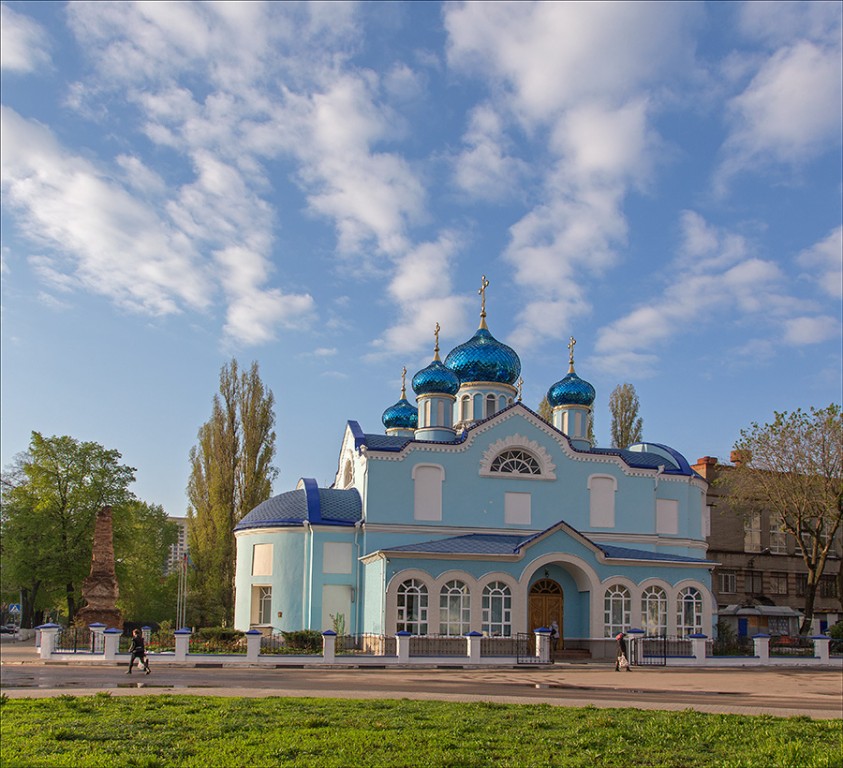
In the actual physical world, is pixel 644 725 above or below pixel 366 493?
below

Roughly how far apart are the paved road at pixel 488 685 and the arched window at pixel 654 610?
20.4ft

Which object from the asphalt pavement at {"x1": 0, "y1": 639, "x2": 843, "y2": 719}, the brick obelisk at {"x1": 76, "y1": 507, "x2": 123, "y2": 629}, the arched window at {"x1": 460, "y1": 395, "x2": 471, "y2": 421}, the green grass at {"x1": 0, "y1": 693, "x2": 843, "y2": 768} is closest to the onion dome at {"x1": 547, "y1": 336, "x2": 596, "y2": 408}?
the arched window at {"x1": 460, "y1": 395, "x2": 471, "y2": 421}

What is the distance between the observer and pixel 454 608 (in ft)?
104

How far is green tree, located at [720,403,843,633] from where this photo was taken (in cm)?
3788

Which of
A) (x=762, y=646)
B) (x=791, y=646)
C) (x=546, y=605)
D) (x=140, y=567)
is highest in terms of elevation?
(x=140, y=567)

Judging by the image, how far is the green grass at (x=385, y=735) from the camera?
1039 centimetres

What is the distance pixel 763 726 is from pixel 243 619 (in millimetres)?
25193

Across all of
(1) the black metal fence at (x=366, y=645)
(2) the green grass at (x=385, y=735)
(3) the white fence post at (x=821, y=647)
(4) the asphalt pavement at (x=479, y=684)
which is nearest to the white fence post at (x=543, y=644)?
(4) the asphalt pavement at (x=479, y=684)

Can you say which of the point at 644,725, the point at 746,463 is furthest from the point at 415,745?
the point at 746,463

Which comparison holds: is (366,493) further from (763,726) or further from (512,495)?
(763,726)

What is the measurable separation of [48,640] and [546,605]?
16007 mm

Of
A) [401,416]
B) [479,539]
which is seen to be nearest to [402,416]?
[401,416]

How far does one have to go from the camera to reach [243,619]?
35.5 metres

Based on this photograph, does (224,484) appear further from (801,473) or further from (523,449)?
(801,473)
